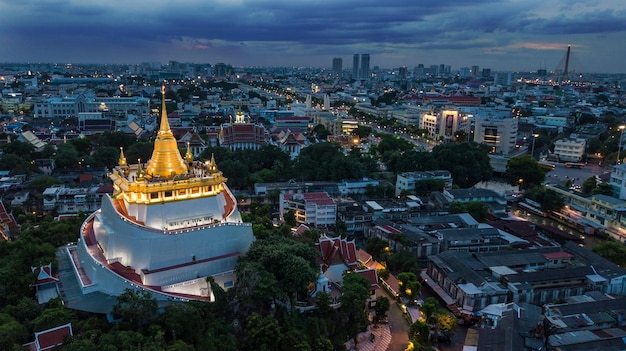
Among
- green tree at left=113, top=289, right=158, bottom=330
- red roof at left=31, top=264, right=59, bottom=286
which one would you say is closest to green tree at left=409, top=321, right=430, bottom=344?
green tree at left=113, top=289, right=158, bottom=330

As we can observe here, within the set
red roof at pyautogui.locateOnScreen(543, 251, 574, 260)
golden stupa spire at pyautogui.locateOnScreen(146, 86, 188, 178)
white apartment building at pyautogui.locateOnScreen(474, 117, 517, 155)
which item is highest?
golden stupa spire at pyautogui.locateOnScreen(146, 86, 188, 178)

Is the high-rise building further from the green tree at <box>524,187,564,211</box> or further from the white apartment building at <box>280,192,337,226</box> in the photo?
the green tree at <box>524,187,564,211</box>

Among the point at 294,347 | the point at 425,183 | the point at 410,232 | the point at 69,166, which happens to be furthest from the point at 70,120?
the point at 294,347

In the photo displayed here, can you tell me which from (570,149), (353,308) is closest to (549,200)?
(570,149)

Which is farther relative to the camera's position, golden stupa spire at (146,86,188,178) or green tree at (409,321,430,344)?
golden stupa spire at (146,86,188,178)

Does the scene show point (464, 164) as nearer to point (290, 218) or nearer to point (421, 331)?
point (290, 218)

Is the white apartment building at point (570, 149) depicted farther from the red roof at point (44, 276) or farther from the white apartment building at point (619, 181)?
the red roof at point (44, 276)

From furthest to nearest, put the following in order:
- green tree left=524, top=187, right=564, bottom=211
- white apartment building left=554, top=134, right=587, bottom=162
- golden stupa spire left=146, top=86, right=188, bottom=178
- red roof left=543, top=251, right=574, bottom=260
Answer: white apartment building left=554, top=134, right=587, bottom=162
green tree left=524, top=187, right=564, bottom=211
red roof left=543, top=251, right=574, bottom=260
golden stupa spire left=146, top=86, right=188, bottom=178
